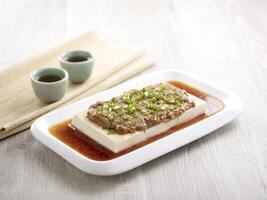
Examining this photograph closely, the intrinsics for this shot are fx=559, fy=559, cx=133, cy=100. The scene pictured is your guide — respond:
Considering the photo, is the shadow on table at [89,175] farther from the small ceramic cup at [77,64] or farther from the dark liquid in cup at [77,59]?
the dark liquid in cup at [77,59]

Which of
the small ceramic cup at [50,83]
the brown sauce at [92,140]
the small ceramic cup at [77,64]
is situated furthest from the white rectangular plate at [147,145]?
the small ceramic cup at [77,64]

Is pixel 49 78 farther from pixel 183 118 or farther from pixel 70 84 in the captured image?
pixel 183 118

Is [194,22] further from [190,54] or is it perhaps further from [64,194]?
[64,194]

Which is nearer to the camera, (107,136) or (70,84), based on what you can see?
(107,136)

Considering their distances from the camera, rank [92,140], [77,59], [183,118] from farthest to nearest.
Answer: [77,59] < [183,118] < [92,140]

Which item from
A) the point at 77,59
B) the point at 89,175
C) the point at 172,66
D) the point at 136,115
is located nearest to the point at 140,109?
the point at 136,115

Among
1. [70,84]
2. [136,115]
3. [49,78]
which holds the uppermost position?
[136,115]

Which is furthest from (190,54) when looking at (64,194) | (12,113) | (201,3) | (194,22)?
(64,194)
